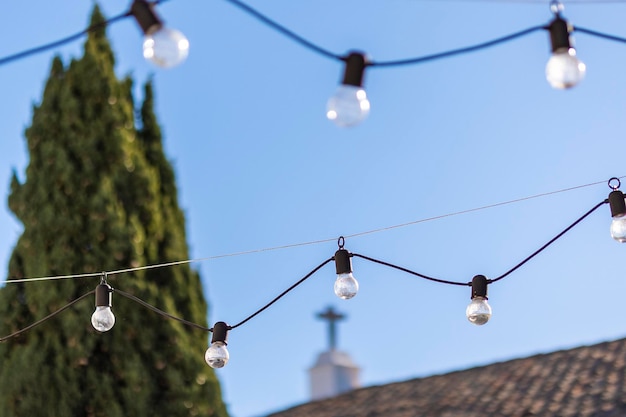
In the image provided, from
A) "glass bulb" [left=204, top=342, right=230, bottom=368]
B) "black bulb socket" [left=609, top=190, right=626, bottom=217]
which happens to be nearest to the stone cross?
"glass bulb" [left=204, top=342, right=230, bottom=368]

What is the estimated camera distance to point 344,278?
4508 mm

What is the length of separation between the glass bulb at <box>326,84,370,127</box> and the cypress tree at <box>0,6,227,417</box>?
4.85m

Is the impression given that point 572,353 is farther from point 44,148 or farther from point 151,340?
point 44,148

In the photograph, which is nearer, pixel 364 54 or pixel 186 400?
pixel 364 54

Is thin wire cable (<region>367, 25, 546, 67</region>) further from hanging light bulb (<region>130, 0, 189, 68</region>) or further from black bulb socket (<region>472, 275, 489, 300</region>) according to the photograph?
black bulb socket (<region>472, 275, 489, 300</region>)

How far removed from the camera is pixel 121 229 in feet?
26.5

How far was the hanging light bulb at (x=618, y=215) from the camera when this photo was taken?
165 inches

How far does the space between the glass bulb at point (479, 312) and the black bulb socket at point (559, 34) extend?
157 centimetres

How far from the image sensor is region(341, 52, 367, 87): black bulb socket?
3229mm

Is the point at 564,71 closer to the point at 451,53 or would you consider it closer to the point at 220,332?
the point at 451,53

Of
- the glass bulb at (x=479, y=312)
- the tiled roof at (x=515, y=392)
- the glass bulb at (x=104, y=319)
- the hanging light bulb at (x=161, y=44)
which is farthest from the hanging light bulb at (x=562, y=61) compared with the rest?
the tiled roof at (x=515, y=392)

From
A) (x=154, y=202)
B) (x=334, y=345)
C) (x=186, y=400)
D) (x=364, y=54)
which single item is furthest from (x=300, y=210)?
(x=364, y=54)

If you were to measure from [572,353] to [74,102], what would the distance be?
5376mm

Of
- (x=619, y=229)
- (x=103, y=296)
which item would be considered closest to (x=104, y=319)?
(x=103, y=296)
